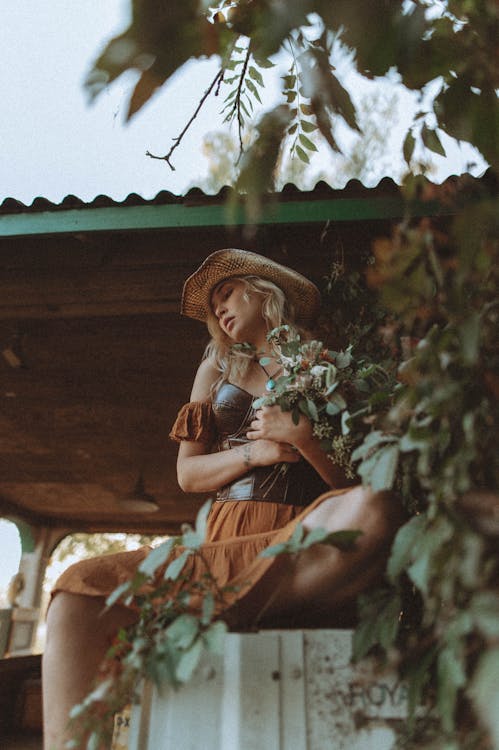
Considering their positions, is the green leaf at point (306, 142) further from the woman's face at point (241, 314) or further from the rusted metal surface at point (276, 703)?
the rusted metal surface at point (276, 703)

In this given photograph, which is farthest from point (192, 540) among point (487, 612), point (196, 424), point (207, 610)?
point (196, 424)

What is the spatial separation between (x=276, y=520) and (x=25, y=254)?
2.08 metres

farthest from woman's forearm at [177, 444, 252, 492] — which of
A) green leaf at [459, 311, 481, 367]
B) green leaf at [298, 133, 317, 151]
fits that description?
green leaf at [459, 311, 481, 367]

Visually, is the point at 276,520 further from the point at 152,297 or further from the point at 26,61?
the point at 152,297

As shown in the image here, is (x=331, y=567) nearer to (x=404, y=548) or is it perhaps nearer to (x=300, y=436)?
(x=404, y=548)

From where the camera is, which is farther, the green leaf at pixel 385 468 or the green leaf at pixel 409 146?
the green leaf at pixel 409 146

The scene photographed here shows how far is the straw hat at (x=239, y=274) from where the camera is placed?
2.19 meters

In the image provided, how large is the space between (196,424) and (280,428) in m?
0.38

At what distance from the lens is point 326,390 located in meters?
1.46

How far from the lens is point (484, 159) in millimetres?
735

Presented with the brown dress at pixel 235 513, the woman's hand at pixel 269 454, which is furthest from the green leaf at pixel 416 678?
the woman's hand at pixel 269 454

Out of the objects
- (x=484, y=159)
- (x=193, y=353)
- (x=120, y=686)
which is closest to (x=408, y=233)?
(x=484, y=159)

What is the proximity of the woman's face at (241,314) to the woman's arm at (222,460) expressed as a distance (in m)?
0.44

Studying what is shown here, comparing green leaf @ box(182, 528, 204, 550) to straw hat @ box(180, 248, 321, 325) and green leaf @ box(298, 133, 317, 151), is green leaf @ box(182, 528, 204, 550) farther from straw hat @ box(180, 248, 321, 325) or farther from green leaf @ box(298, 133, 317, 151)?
straw hat @ box(180, 248, 321, 325)
